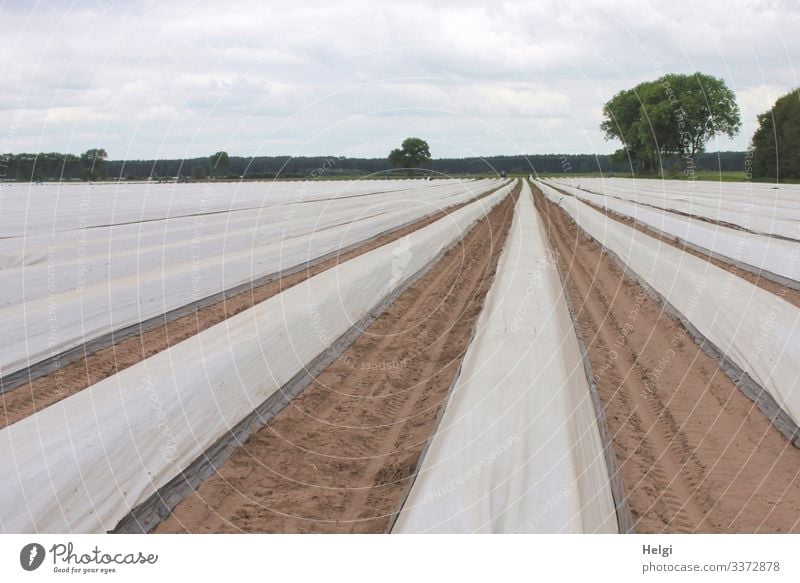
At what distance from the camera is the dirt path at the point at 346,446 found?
4859 millimetres

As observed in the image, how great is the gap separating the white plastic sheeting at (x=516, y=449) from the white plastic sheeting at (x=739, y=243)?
5.31 m

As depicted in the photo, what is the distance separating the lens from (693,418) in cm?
631

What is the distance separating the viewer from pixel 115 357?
7.61m

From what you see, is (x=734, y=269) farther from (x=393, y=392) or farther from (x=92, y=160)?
(x=92, y=160)

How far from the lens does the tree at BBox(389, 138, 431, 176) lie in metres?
13.1

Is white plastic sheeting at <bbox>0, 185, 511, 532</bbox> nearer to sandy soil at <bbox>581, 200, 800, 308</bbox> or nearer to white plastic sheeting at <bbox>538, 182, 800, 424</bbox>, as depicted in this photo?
white plastic sheeting at <bbox>538, 182, 800, 424</bbox>

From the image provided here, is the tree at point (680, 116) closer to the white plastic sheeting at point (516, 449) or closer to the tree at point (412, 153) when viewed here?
the tree at point (412, 153)

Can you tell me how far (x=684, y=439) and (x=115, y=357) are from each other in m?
5.92

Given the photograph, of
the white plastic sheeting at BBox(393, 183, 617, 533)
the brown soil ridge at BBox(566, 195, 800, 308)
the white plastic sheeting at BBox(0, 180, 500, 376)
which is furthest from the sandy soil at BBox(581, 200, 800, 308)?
the white plastic sheeting at BBox(0, 180, 500, 376)

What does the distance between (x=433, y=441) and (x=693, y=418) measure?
270 cm

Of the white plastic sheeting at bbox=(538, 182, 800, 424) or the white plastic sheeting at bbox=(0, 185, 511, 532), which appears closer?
the white plastic sheeting at bbox=(0, 185, 511, 532)

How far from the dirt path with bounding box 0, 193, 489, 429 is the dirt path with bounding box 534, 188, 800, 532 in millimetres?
4966

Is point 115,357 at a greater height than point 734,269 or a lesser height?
lesser

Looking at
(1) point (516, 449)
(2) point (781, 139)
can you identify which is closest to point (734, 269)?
(1) point (516, 449)
